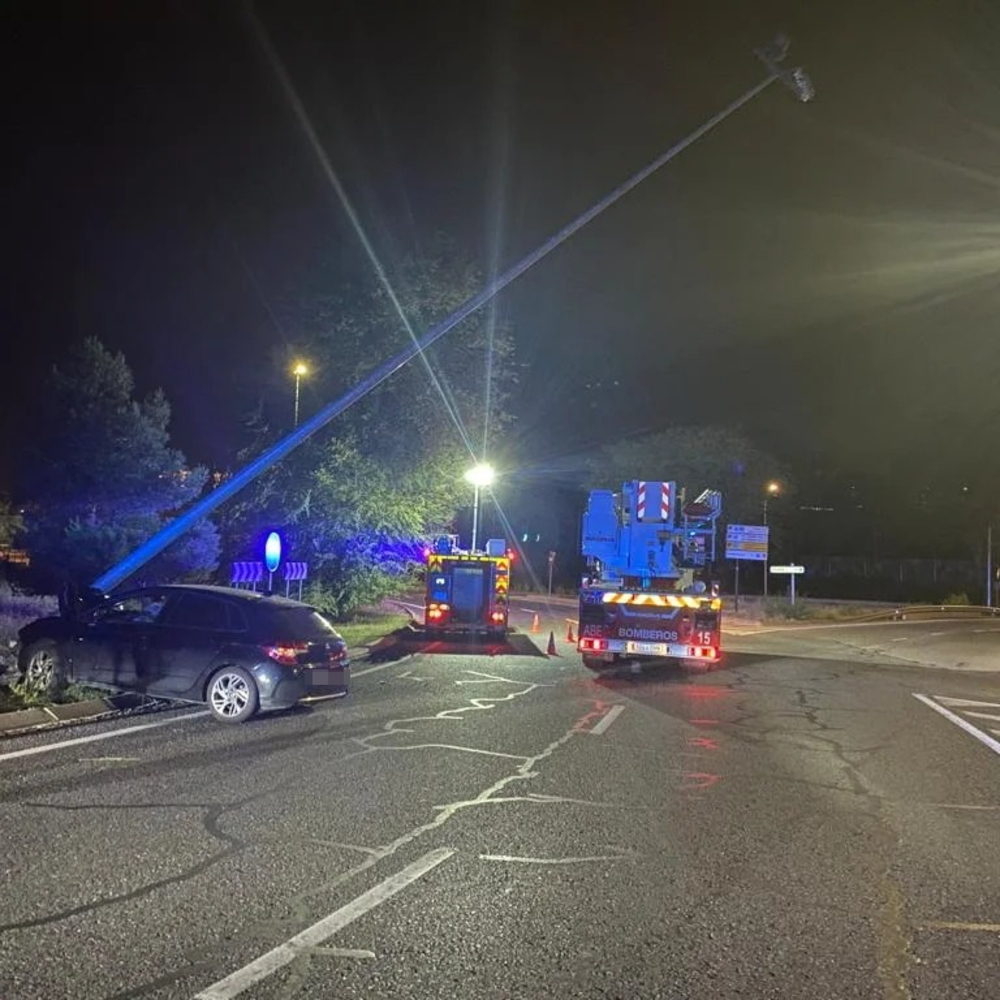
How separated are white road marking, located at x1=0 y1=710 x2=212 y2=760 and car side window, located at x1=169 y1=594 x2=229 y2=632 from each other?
1.00m

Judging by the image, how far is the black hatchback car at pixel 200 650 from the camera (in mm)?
10602

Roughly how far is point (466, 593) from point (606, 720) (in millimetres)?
11520

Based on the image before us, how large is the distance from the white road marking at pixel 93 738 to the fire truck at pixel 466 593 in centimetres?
1161

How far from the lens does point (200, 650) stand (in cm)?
1082

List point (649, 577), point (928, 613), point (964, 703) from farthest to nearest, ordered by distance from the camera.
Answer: point (928, 613)
point (649, 577)
point (964, 703)

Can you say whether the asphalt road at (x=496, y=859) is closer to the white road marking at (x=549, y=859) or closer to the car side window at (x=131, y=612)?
the white road marking at (x=549, y=859)

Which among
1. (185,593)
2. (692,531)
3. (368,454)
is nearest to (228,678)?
(185,593)

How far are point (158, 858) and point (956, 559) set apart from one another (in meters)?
82.8

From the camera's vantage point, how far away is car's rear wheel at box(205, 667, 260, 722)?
10531mm

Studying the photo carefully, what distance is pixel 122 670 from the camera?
36.3 ft

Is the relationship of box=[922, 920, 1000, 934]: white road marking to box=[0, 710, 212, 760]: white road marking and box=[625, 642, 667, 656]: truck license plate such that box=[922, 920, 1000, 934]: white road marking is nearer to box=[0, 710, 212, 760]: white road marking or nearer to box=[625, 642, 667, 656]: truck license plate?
box=[0, 710, 212, 760]: white road marking

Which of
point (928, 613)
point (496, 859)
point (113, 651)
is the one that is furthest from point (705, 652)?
point (928, 613)

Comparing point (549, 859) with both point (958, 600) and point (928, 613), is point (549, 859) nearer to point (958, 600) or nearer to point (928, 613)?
point (928, 613)

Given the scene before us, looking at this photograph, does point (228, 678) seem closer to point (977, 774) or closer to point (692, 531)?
point (977, 774)
